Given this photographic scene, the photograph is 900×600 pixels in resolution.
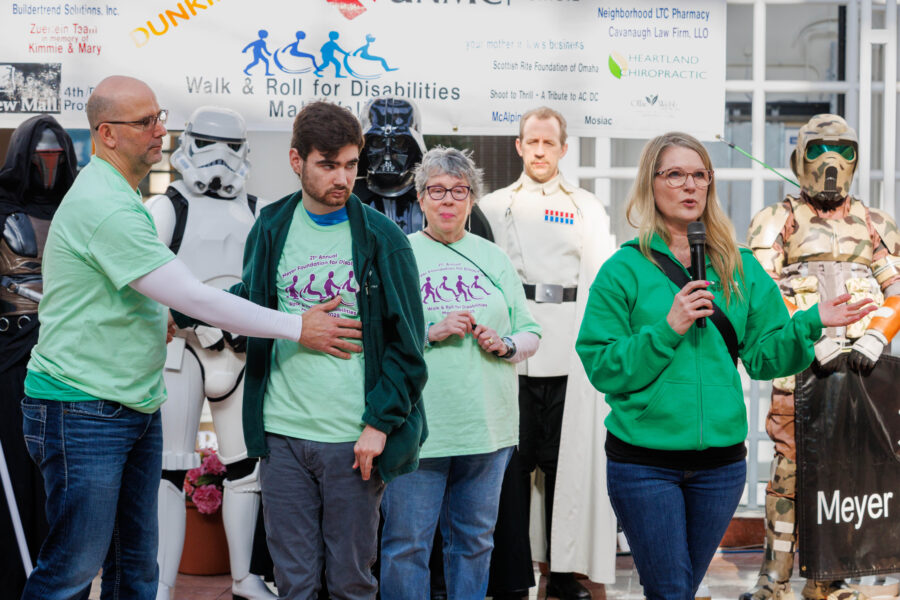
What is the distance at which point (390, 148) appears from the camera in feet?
13.9

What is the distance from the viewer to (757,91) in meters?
5.08

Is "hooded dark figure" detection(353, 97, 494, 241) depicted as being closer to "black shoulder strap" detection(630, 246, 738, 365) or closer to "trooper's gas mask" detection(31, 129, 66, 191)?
"trooper's gas mask" detection(31, 129, 66, 191)

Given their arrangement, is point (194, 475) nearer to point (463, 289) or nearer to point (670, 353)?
point (463, 289)

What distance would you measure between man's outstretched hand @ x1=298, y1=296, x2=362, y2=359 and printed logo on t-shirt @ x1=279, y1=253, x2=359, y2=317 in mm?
49

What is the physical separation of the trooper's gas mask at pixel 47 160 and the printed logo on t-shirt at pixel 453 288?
1.49 m

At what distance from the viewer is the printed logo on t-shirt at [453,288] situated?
347 centimetres

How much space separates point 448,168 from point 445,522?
3.92 feet

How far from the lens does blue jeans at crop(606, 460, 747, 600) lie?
102 inches

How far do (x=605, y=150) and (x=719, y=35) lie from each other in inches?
29.9

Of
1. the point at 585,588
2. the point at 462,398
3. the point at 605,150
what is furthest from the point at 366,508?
the point at 605,150

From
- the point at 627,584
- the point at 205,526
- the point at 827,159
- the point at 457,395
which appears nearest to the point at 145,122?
the point at 457,395

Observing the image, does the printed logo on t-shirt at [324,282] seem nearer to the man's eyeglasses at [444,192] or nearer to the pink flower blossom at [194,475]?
the man's eyeglasses at [444,192]

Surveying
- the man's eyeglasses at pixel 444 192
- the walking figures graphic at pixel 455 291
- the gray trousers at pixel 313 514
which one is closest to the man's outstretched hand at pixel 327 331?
the gray trousers at pixel 313 514

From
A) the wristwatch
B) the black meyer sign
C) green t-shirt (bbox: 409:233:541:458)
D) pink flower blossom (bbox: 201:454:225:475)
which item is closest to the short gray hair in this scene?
green t-shirt (bbox: 409:233:541:458)
